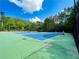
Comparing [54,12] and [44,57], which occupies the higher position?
[54,12]

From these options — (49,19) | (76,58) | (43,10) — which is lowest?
(76,58)

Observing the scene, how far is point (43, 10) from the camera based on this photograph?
2925cm

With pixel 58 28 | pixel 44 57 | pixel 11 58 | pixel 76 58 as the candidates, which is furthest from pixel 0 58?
pixel 58 28

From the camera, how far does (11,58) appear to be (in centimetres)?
512

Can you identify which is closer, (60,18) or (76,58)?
(76,58)

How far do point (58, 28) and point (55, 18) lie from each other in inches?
181

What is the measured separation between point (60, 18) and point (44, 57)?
70.3ft

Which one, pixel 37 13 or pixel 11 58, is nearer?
pixel 11 58

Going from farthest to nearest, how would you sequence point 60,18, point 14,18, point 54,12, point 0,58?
point 14,18 → point 54,12 → point 60,18 → point 0,58

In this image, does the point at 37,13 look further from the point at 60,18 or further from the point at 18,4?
the point at 60,18

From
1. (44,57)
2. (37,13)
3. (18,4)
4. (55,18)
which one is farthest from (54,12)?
(44,57)

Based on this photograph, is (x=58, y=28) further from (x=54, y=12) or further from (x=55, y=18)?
(x=54, y=12)

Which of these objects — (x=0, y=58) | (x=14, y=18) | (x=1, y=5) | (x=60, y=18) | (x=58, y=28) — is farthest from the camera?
Result: (x=14, y=18)

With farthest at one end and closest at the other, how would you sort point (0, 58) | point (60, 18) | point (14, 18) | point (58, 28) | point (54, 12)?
point (14, 18)
point (54, 12)
point (60, 18)
point (58, 28)
point (0, 58)
